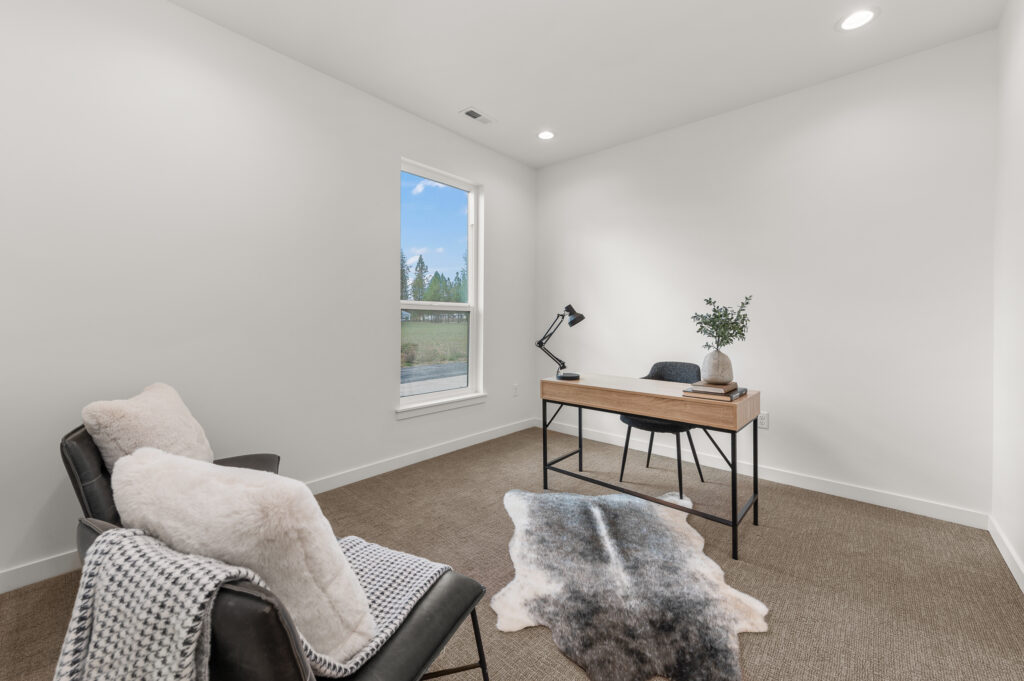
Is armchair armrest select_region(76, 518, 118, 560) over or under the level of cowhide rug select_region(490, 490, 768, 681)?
over

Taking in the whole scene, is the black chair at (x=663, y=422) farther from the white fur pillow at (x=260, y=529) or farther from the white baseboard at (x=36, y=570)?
the white baseboard at (x=36, y=570)

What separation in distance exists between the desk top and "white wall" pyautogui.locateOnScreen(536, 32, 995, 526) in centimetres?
86

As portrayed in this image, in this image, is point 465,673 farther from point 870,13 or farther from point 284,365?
point 870,13

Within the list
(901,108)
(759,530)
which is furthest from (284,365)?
(901,108)

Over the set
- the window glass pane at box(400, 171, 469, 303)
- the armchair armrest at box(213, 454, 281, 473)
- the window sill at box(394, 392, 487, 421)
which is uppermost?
the window glass pane at box(400, 171, 469, 303)

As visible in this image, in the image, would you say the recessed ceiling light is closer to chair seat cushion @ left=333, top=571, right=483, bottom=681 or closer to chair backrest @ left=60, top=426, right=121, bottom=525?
chair seat cushion @ left=333, top=571, right=483, bottom=681

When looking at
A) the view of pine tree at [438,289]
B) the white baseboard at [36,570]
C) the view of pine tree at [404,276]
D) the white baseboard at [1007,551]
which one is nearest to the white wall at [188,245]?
the white baseboard at [36,570]

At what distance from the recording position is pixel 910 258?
2639 mm

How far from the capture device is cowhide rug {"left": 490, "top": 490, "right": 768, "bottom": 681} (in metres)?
1.49

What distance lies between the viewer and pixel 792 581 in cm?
195

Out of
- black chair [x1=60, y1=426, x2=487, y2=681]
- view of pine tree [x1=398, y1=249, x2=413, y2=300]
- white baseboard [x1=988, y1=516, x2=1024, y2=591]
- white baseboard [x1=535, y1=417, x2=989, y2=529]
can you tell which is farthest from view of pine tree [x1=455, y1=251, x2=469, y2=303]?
white baseboard [x1=988, y1=516, x2=1024, y2=591]

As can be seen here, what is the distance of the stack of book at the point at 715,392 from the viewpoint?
7.13 feet

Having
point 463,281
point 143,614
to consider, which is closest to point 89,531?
point 143,614

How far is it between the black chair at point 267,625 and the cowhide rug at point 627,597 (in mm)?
445
